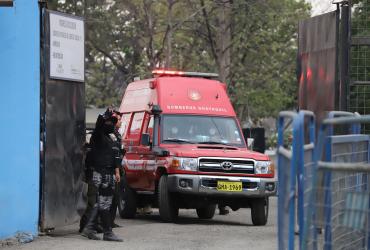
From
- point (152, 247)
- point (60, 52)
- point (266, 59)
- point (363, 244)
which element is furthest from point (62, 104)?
point (266, 59)

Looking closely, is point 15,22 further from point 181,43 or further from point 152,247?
point 181,43

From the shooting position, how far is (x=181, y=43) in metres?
40.0

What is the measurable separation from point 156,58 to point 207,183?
19.0m

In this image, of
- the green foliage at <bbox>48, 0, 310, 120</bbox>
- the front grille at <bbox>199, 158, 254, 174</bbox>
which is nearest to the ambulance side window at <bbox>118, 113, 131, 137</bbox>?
the front grille at <bbox>199, 158, 254, 174</bbox>

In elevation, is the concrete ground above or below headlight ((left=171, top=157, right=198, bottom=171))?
below

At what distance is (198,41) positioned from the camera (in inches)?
1492

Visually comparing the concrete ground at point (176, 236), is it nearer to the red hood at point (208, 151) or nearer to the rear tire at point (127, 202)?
the rear tire at point (127, 202)

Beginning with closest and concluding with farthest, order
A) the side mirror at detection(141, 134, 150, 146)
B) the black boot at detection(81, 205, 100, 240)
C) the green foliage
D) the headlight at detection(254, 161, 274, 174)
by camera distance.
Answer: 1. the black boot at detection(81, 205, 100, 240)
2. the headlight at detection(254, 161, 274, 174)
3. the side mirror at detection(141, 134, 150, 146)
4. the green foliage

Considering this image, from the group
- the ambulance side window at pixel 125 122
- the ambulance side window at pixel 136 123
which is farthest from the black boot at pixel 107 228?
the ambulance side window at pixel 125 122

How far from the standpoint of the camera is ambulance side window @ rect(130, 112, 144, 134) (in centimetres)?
1688

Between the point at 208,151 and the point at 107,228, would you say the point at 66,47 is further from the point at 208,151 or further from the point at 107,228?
the point at 208,151

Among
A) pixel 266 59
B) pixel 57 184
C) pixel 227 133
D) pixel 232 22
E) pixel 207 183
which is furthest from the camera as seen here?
pixel 266 59

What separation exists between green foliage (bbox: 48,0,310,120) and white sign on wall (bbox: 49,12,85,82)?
15079 mm

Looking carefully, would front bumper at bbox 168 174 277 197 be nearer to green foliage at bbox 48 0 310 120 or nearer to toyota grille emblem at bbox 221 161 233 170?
toyota grille emblem at bbox 221 161 233 170
